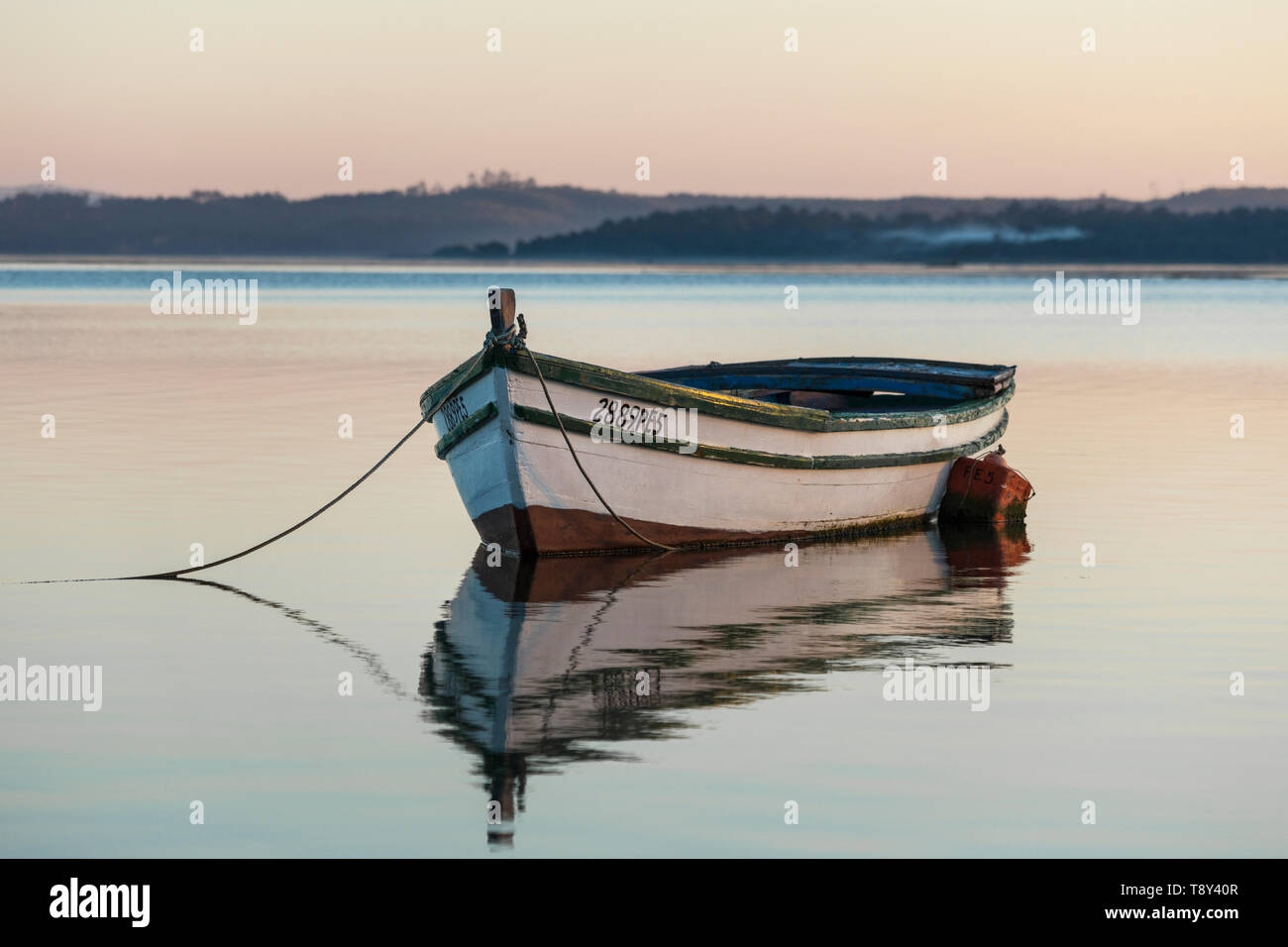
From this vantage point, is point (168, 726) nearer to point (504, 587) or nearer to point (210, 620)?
point (210, 620)

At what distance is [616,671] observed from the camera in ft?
37.6

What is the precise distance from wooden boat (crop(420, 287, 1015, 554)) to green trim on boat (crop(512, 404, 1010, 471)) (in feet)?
0.05

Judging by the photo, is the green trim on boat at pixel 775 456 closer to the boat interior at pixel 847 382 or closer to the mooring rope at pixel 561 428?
the mooring rope at pixel 561 428

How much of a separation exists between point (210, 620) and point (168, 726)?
3.27 meters

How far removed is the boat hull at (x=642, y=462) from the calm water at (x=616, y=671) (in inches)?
17.8

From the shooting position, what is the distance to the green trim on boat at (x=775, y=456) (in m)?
15.2

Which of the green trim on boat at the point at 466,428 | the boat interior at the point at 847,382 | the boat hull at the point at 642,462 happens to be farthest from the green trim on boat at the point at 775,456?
the boat interior at the point at 847,382

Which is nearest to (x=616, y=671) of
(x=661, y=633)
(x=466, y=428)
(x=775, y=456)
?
(x=661, y=633)

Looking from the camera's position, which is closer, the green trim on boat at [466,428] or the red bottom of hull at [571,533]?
the green trim on boat at [466,428]

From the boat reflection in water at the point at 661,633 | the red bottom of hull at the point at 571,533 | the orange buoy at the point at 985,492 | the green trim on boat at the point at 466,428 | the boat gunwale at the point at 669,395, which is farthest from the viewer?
the orange buoy at the point at 985,492

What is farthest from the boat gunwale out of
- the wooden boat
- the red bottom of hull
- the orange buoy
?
the orange buoy

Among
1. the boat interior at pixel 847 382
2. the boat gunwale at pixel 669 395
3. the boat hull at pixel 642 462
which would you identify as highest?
the boat interior at pixel 847 382

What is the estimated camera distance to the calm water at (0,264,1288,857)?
8.34m

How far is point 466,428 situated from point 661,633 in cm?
391
